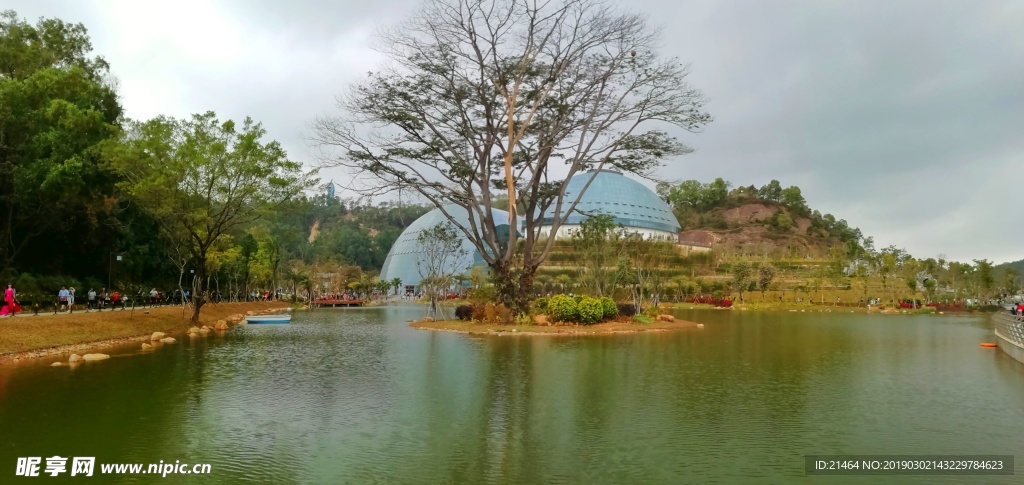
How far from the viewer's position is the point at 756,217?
127 metres

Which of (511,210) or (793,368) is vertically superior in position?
(511,210)

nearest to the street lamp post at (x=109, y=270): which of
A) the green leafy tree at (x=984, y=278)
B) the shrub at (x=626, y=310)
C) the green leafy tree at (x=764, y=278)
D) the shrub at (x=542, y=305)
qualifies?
the shrub at (x=542, y=305)

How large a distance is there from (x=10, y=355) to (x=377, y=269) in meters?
98.9

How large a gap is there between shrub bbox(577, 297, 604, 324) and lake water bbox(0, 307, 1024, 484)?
956 centimetres

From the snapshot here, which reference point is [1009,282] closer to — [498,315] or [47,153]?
[498,315]

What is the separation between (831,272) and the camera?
68.0 m

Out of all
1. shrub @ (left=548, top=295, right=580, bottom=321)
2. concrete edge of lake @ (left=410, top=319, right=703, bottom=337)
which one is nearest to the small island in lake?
concrete edge of lake @ (left=410, top=319, right=703, bottom=337)

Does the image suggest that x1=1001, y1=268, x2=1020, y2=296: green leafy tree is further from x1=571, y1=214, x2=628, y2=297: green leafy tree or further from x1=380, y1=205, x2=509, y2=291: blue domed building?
x1=380, y1=205, x2=509, y2=291: blue domed building

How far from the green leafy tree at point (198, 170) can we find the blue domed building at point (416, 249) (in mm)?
54208

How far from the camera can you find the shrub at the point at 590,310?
96.1ft

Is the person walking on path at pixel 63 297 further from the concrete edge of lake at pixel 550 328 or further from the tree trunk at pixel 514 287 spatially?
the tree trunk at pixel 514 287

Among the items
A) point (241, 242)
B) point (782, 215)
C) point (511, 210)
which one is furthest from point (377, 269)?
point (511, 210)

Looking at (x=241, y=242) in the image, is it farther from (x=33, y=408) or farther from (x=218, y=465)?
(x=218, y=465)

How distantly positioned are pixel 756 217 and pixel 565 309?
107m
